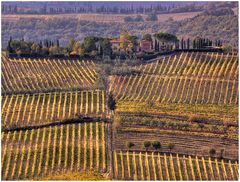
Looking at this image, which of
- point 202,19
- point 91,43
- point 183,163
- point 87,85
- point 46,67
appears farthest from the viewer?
point 202,19

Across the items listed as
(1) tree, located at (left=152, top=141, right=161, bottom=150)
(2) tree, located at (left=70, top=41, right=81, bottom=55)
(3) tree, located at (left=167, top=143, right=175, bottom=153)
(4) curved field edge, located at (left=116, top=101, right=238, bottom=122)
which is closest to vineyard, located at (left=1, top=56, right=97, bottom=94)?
(2) tree, located at (left=70, top=41, right=81, bottom=55)

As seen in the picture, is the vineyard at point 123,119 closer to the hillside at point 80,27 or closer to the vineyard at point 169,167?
the vineyard at point 169,167

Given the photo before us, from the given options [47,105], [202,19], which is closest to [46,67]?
[47,105]

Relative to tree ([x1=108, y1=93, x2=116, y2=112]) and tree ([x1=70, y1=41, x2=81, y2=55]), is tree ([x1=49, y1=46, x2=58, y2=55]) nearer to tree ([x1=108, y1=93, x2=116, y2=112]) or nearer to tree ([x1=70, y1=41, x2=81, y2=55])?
tree ([x1=70, y1=41, x2=81, y2=55])

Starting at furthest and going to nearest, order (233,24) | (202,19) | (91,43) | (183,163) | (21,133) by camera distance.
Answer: (202,19) < (233,24) < (91,43) < (21,133) < (183,163)

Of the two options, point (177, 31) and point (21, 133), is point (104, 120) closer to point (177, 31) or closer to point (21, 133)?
point (21, 133)

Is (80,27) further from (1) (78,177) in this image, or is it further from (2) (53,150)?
(1) (78,177)

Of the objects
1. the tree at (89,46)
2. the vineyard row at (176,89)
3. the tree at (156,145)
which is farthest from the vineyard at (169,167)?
the tree at (89,46)
